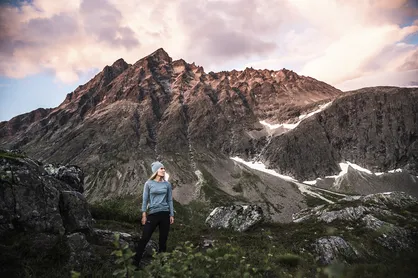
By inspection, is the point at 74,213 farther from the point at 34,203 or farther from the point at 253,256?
the point at 253,256

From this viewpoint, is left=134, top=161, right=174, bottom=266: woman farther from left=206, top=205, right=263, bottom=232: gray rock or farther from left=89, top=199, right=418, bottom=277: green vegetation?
left=206, top=205, right=263, bottom=232: gray rock

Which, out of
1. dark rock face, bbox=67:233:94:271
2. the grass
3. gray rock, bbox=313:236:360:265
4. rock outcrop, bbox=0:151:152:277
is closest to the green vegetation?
the grass

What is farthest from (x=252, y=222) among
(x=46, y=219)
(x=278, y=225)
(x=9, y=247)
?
(x=9, y=247)

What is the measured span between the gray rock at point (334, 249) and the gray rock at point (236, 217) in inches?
290

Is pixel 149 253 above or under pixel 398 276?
under

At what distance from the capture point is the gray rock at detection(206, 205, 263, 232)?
1094 inches

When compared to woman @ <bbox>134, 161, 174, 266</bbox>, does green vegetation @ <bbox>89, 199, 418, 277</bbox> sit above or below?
below

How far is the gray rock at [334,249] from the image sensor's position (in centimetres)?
1992

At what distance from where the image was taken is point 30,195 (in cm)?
1112

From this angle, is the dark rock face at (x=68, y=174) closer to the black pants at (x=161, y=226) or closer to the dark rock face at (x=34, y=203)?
the dark rock face at (x=34, y=203)

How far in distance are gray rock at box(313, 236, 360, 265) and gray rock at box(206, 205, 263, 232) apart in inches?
290

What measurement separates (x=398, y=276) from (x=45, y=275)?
8.59 metres

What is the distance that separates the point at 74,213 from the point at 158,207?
4.16 metres

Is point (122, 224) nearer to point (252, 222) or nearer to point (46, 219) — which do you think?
point (46, 219)
